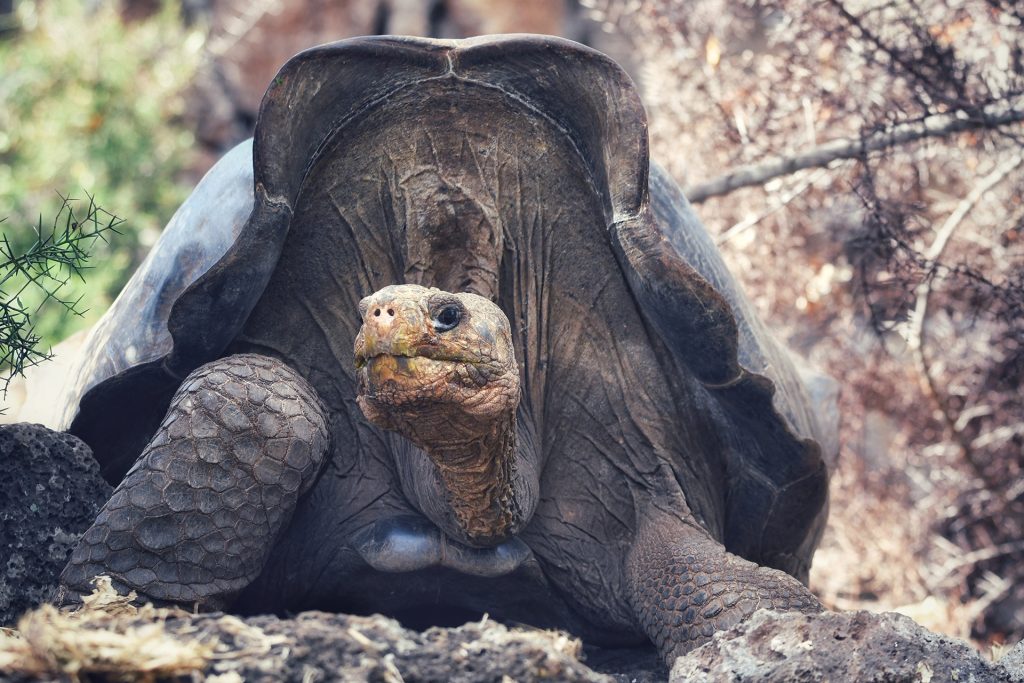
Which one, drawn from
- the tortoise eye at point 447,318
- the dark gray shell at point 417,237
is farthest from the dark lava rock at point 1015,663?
the tortoise eye at point 447,318

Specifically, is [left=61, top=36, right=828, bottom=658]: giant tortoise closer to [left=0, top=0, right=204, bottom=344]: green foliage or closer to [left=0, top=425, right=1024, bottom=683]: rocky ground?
[left=0, top=425, right=1024, bottom=683]: rocky ground

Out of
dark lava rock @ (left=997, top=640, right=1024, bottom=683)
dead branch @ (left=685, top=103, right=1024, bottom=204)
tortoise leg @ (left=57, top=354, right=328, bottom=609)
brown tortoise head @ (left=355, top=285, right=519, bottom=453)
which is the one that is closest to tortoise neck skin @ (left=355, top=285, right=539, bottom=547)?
brown tortoise head @ (left=355, top=285, right=519, bottom=453)

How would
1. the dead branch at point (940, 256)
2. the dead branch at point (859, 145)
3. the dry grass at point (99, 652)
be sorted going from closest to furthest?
the dry grass at point (99, 652)
the dead branch at point (859, 145)
the dead branch at point (940, 256)

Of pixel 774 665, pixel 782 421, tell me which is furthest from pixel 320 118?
pixel 774 665

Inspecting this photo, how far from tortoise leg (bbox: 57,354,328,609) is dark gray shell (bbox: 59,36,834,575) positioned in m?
0.22

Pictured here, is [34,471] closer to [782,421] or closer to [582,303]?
[582,303]

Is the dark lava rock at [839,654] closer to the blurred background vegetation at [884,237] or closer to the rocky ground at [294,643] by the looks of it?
the rocky ground at [294,643]

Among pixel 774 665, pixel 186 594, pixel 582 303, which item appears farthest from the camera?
pixel 582 303

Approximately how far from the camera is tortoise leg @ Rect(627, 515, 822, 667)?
8.31ft

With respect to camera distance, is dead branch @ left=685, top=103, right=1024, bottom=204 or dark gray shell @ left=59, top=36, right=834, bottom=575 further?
dead branch @ left=685, top=103, right=1024, bottom=204

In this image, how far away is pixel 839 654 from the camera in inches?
79.4

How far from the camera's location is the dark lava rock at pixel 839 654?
1.99 m

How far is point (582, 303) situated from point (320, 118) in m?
0.71

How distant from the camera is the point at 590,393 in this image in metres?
2.85
